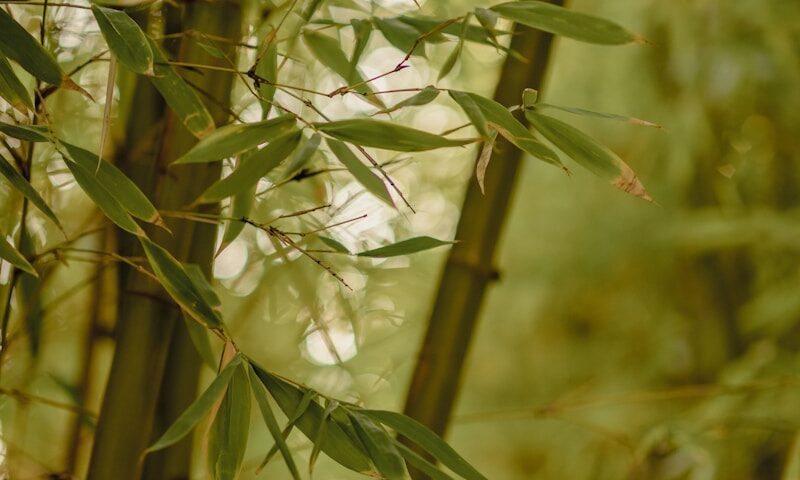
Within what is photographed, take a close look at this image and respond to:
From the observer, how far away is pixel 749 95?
155 cm

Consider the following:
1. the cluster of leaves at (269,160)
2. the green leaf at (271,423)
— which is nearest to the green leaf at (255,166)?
the cluster of leaves at (269,160)

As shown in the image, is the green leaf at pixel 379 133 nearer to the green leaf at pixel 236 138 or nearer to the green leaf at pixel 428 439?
the green leaf at pixel 236 138

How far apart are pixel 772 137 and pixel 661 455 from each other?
77 centimetres

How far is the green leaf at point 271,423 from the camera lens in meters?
0.42

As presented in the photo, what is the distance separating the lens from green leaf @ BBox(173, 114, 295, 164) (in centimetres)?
43

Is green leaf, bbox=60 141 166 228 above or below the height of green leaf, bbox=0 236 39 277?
above

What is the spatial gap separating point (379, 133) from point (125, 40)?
145 millimetres

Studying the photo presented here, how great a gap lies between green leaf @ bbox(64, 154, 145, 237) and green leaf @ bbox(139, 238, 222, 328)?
0.05ft

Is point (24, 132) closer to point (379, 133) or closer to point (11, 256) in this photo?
point (11, 256)

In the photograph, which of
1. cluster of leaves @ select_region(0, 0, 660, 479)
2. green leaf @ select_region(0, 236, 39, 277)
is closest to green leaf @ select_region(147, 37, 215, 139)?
cluster of leaves @ select_region(0, 0, 660, 479)

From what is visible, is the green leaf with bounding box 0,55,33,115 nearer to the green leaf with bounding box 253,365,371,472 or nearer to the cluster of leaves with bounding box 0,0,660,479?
the cluster of leaves with bounding box 0,0,660,479

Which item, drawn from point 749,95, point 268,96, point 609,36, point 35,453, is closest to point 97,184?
point 268,96

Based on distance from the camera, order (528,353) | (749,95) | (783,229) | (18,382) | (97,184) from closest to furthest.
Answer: (97,184) < (18,382) < (783,229) < (749,95) < (528,353)

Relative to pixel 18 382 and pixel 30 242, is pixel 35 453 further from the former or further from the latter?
pixel 30 242
